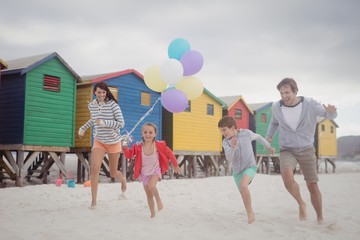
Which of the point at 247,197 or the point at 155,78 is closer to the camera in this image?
the point at 247,197

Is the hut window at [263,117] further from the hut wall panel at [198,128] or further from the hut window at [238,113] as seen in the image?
the hut wall panel at [198,128]

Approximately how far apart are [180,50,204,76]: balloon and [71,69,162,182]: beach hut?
7062 mm

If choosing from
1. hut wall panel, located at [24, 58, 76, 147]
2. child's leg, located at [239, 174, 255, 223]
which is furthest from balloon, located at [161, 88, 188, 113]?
hut wall panel, located at [24, 58, 76, 147]

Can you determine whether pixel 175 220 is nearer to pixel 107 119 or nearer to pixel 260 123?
pixel 107 119

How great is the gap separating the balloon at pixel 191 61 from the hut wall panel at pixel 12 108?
756 centimetres

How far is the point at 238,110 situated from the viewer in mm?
23594

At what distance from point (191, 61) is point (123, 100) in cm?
863

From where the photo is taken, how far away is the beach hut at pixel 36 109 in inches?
521

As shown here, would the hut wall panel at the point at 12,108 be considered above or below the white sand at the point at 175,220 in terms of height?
above

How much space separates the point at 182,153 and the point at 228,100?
6.25 metres

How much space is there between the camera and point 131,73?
16469 mm

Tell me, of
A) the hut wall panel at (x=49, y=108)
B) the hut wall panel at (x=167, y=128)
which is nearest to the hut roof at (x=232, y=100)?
the hut wall panel at (x=167, y=128)

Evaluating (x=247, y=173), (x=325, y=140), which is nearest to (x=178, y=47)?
(x=247, y=173)

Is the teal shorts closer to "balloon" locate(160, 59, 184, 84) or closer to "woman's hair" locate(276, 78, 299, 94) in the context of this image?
"woman's hair" locate(276, 78, 299, 94)
